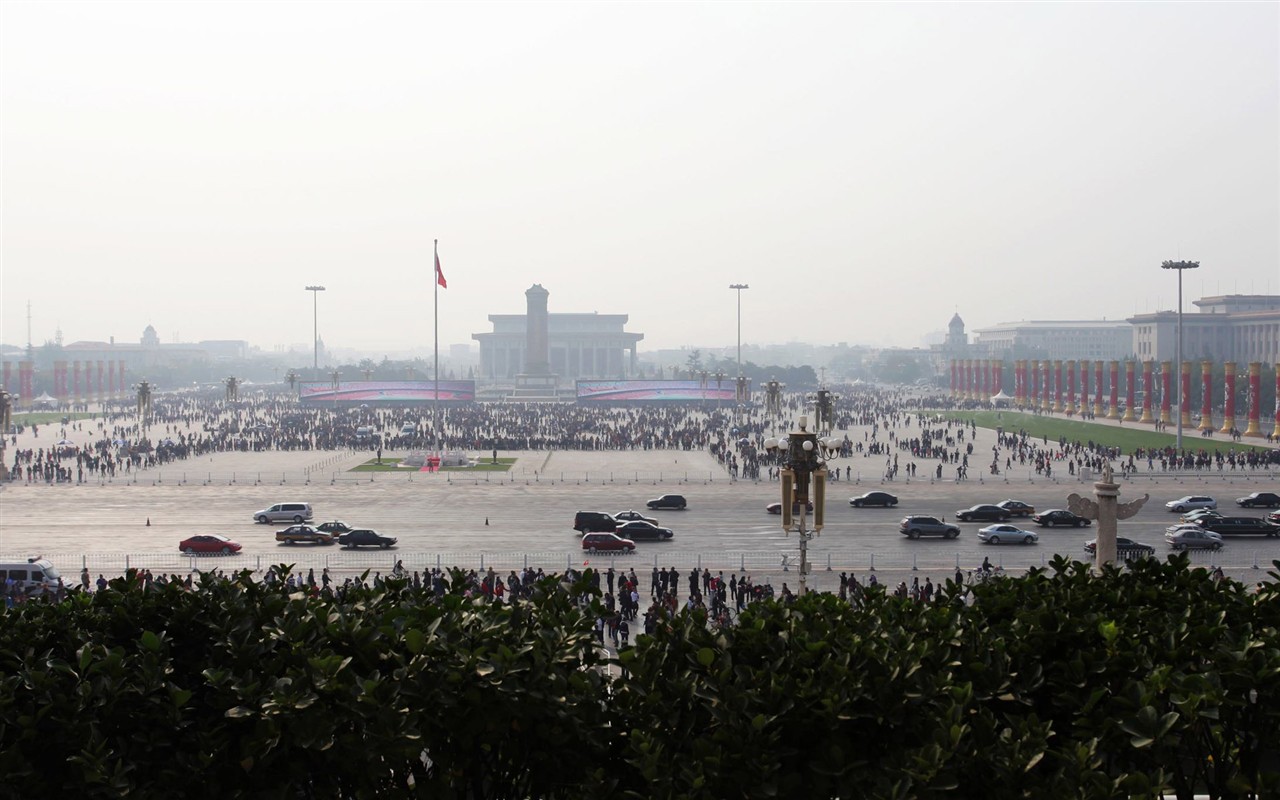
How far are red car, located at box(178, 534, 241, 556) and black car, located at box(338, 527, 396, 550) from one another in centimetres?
295

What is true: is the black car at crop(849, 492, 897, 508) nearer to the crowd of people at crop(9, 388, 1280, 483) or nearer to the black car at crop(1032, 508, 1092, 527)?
the black car at crop(1032, 508, 1092, 527)

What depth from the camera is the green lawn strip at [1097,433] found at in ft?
203

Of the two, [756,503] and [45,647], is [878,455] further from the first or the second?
[45,647]

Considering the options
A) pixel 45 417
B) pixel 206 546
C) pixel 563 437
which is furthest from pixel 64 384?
pixel 206 546

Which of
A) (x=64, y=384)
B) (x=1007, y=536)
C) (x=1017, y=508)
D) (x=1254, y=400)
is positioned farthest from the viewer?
(x=64, y=384)

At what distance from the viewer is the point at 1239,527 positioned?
109ft

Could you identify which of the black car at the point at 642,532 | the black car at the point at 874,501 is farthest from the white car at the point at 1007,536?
the black car at the point at 642,532

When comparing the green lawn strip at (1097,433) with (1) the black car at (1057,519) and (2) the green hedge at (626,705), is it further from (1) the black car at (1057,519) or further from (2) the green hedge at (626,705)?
(2) the green hedge at (626,705)

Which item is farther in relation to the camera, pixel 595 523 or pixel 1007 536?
pixel 595 523

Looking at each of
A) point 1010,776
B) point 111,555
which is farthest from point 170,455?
point 1010,776

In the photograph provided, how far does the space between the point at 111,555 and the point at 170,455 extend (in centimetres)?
3065

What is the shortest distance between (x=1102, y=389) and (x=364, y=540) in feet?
A: 249

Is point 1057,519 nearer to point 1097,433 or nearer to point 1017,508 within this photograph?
point 1017,508

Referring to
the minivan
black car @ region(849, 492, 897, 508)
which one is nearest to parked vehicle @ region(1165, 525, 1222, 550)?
black car @ region(849, 492, 897, 508)
